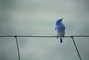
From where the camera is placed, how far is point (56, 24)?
11852 millimetres

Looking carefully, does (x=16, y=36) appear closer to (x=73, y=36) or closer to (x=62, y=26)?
(x=73, y=36)

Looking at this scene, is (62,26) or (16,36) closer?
(16,36)

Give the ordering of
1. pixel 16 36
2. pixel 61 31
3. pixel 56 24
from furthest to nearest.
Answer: pixel 56 24
pixel 61 31
pixel 16 36

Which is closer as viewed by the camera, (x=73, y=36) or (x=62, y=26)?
(x=73, y=36)

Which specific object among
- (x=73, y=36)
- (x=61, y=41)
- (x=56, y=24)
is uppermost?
(x=56, y=24)

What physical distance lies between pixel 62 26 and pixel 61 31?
10.8 inches

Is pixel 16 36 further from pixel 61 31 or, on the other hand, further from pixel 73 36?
pixel 61 31

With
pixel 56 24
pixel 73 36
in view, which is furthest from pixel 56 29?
pixel 73 36

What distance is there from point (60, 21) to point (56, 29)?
46cm

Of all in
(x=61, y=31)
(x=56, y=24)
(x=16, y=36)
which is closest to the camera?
(x=16, y=36)

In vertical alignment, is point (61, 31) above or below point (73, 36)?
above

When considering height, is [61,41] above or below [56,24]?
below

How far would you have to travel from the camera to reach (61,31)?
11.1 meters

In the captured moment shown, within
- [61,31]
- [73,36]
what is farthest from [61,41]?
[73,36]
